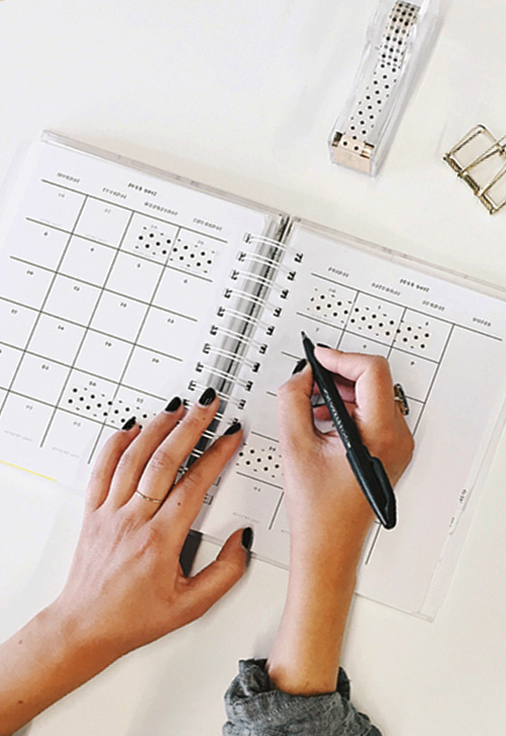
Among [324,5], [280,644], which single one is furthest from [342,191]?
[280,644]

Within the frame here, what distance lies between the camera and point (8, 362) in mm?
827

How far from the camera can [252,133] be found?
2.84ft

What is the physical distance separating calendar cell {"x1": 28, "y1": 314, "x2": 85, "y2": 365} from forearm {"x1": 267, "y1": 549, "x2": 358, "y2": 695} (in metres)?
0.35

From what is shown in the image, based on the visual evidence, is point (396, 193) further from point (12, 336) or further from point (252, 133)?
point (12, 336)

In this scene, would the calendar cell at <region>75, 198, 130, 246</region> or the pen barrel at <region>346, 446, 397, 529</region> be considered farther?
the calendar cell at <region>75, 198, 130, 246</region>

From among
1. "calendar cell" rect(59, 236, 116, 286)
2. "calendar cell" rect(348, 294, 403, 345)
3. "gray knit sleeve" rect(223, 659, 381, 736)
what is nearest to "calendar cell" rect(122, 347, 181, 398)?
"calendar cell" rect(59, 236, 116, 286)

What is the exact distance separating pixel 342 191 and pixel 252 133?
0.42 ft

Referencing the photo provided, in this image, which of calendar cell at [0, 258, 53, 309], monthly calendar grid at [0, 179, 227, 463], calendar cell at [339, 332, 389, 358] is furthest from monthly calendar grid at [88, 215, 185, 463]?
calendar cell at [339, 332, 389, 358]

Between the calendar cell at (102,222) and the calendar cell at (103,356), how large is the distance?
0.38ft

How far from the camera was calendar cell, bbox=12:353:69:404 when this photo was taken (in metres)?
0.82

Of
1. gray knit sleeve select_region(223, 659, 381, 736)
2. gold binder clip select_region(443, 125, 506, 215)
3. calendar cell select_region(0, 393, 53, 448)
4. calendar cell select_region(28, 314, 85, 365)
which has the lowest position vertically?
gray knit sleeve select_region(223, 659, 381, 736)

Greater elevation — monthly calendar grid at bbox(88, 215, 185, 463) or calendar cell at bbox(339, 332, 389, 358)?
calendar cell at bbox(339, 332, 389, 358)

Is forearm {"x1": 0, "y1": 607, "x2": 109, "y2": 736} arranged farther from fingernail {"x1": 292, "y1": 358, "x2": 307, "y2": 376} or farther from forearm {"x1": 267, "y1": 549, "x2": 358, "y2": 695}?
fingernail {"x1": 292, "y1": 358, "x2": 307, "y2": 376}

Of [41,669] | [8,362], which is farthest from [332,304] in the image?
[41,669]
